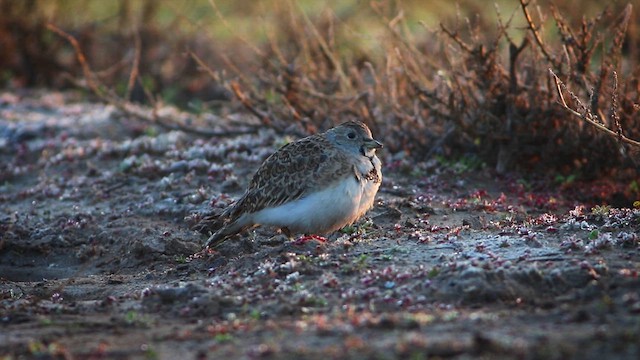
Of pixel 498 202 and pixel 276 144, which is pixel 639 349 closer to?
pixel 498 202

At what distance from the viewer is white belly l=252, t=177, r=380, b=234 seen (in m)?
7.42

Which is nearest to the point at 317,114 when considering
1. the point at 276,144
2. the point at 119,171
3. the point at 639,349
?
the point at 276,144

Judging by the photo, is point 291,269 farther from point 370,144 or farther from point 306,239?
point 370,144

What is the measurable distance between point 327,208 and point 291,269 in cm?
95

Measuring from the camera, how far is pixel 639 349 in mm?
4754

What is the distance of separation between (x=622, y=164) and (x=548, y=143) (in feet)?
2.32

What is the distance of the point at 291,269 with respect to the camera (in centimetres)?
658

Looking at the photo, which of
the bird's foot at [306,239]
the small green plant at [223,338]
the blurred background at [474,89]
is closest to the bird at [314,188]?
the bird's foot at [306,239]

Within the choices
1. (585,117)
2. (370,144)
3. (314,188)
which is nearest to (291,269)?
(314,188)

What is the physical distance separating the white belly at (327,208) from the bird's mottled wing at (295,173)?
80 millimetres

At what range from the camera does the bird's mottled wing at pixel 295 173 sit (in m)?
7.59

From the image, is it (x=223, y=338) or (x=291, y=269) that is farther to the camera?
(x=291, y=269)

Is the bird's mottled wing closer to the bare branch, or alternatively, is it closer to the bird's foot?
the bird's foot

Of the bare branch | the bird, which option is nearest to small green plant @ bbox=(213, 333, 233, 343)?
the bird
